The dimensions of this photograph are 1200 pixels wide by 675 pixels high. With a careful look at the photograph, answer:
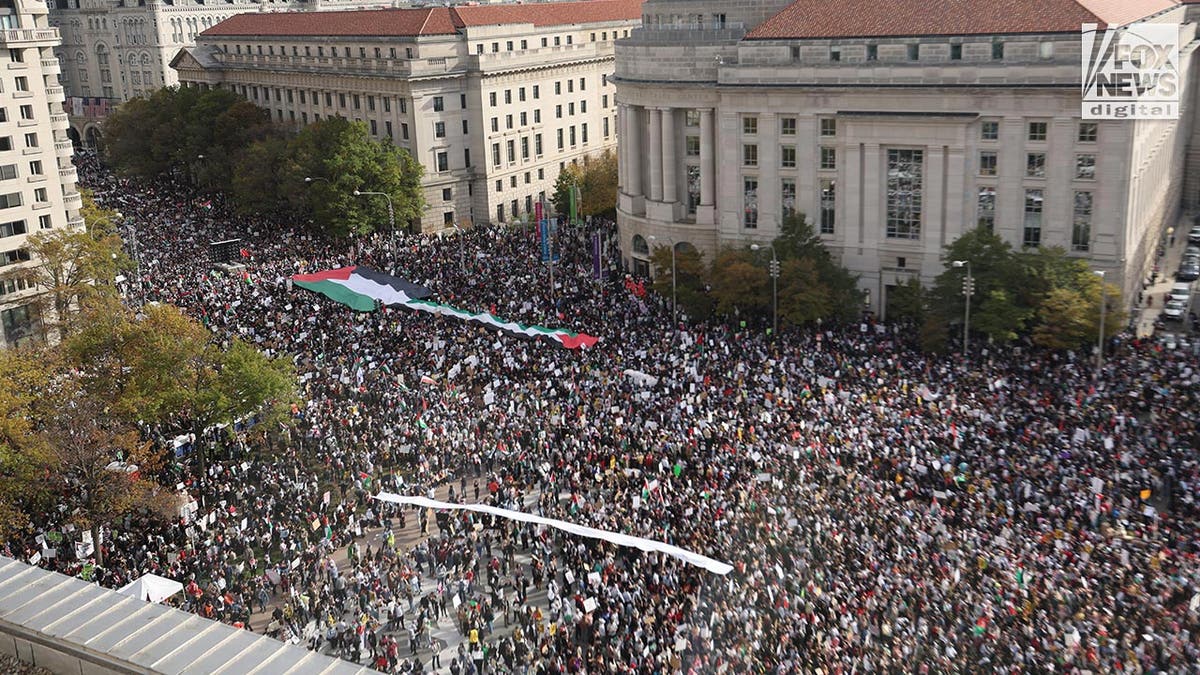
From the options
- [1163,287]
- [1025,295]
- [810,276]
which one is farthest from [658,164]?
[1163,287]

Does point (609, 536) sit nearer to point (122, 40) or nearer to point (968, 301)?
point (968, 301)

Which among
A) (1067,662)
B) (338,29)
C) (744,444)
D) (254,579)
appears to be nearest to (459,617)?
(254,579)

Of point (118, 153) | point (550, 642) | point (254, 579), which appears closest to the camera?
point (550, 642)

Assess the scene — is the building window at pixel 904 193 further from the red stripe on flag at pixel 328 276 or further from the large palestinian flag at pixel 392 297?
the red stripe on flag at pixel 328 276

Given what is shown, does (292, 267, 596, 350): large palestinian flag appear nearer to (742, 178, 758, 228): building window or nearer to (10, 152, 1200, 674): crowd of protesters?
(10, 152, 1200, 674): crowd of protesters

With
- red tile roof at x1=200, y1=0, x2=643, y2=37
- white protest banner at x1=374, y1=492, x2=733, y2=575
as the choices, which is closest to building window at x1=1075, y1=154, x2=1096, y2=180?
white protest banner at x1=374, y1=492, x2=733, y2=575

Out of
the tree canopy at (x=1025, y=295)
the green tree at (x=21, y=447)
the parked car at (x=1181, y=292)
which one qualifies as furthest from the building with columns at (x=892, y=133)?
the green tree at (x=21, y=447)

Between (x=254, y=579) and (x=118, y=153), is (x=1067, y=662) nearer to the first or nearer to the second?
(x=254, y=579)
